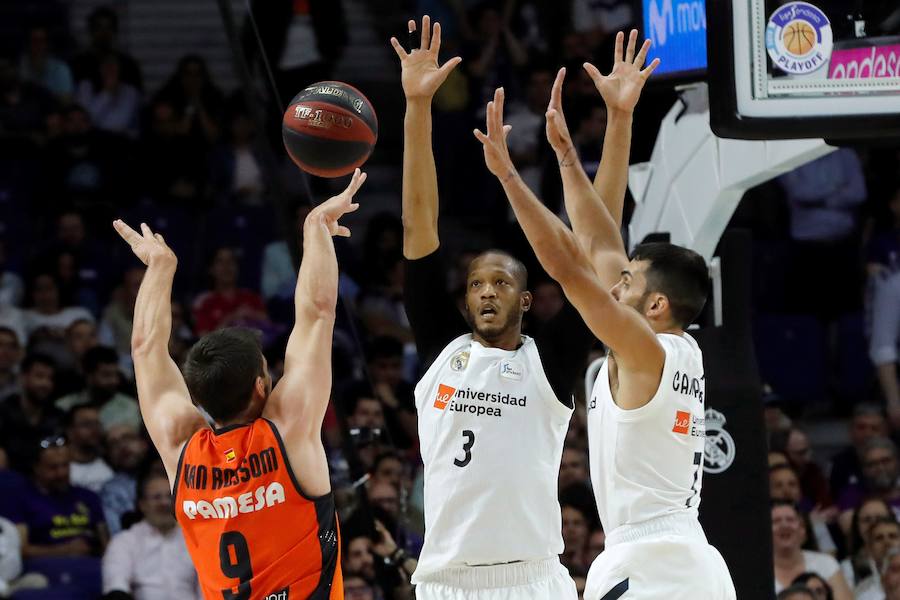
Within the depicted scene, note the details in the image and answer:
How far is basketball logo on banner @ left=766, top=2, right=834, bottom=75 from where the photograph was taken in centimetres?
602

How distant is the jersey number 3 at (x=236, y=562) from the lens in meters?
4.97

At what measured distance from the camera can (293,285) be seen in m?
12.6

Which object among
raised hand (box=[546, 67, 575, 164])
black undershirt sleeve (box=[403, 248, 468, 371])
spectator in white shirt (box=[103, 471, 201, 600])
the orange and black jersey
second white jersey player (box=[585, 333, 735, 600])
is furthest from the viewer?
spectator in white shirt (box=[103, 471, 201, 600])

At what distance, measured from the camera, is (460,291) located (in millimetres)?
11852

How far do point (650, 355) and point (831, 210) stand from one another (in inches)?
323

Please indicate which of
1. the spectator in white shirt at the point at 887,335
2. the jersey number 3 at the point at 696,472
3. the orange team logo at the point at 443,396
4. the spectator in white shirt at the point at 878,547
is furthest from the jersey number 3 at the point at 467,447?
the spectator in white shirt at the point at 887,335

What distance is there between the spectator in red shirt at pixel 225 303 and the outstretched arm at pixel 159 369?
639cm

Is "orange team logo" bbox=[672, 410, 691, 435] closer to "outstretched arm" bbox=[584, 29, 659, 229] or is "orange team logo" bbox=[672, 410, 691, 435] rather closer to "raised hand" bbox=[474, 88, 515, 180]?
"outstretched arm" bbox=[584, 29, 659, 229]

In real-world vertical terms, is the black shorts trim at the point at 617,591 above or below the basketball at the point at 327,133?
below

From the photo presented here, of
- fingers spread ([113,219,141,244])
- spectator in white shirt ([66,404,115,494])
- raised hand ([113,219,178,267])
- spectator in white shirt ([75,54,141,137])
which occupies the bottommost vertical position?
spectator in white shirt ([66,404,115,494])

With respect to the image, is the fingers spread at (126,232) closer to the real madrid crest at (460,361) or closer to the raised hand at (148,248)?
the raised hand at (148,248)

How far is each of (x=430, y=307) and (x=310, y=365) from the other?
42.3 inches

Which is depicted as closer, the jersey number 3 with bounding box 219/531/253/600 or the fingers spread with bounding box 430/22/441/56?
the jersey number 3 with bounding box 219/531/253/600

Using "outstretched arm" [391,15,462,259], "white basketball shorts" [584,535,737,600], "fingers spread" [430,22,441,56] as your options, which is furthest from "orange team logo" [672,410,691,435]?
"fingers spread" [430,22,441,56]
